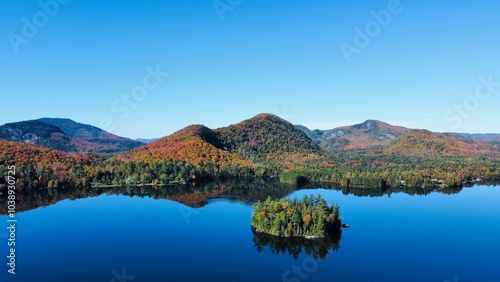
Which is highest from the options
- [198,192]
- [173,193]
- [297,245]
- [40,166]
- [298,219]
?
[40,166]

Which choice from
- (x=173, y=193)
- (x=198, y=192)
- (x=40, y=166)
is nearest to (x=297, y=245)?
(x=198, y=192)

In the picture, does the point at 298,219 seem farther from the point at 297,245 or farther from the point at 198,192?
the point at 198,192

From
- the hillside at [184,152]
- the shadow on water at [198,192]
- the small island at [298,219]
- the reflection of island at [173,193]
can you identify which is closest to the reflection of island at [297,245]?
the small island at [298,219]

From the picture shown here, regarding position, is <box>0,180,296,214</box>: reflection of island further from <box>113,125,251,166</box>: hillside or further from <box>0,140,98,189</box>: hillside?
<box>113,125,251,166</box>: hillside

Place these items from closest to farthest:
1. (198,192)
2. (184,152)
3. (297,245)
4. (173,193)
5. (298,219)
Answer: (297,245)
(298,219)
(173,193)
(198,192)
(184,152)

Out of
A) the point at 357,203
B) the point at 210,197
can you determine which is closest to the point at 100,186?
the point at 210,197

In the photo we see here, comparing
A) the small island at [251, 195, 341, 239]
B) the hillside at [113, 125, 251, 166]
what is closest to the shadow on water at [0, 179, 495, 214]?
the small island at [251, 195, 341, 239]
